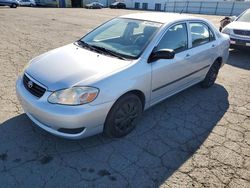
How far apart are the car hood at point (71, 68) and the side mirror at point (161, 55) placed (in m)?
0.38

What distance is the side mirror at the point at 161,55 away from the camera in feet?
10.3

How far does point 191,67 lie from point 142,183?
2447mm

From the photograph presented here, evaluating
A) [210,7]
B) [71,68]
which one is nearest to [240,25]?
[71,68]

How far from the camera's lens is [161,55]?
3.18 m

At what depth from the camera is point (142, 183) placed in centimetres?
253

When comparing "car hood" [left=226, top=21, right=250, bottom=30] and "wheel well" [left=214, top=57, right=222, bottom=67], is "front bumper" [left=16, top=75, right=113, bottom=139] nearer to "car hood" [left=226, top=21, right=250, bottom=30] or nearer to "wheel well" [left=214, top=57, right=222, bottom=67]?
"wheel well" [left=214, top=57, right=222, bottom=67]

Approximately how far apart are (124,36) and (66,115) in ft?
6.21

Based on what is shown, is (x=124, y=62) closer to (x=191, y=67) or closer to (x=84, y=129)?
(x=84, y=129)

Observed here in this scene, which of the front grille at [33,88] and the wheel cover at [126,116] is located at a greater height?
the front grille at [33,88]

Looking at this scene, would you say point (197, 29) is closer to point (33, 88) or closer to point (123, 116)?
point (123, 116)

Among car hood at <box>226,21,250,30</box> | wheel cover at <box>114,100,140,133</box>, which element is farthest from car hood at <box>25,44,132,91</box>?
car hood at <box>226,21,250,30</box>

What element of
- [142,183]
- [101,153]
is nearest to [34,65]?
[101,153]

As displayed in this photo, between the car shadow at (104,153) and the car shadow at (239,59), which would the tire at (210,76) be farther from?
the car shadow at (239,59)

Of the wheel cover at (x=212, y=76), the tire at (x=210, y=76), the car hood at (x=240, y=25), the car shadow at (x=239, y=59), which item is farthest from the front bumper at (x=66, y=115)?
the car hood at (x=240, y=25)
